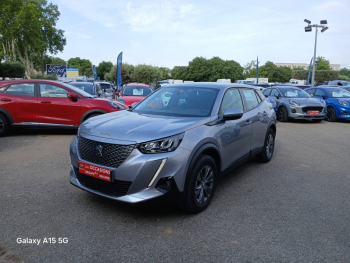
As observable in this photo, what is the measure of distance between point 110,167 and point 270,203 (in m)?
2.27

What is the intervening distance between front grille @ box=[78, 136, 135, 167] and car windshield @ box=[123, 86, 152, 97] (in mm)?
9821

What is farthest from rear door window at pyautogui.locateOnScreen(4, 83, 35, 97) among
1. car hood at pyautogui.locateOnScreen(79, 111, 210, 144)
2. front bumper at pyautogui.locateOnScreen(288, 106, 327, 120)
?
front bumper at pyautogui.locateOnScreen(288, 106, 327, 120)

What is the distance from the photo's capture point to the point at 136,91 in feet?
44.2

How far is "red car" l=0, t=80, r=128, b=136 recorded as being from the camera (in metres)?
8.41

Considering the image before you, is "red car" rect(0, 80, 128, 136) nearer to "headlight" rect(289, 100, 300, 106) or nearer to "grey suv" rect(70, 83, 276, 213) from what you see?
"grey suv" rect(70, 83, 276, 213)

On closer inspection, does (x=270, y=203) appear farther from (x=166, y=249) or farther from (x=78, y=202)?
(x=78, y=202)

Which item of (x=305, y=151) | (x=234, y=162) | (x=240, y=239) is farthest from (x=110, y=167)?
(x=305, y=151)

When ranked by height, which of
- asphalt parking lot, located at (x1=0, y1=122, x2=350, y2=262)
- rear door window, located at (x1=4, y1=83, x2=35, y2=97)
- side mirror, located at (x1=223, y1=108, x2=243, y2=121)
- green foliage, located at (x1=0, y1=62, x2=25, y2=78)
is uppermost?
green foliage, located at (x1=0, y1=62, x2=25, y2=78)

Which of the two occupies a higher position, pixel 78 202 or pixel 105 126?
pixel 105 126

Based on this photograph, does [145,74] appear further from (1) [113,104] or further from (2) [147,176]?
(2) [147,176]

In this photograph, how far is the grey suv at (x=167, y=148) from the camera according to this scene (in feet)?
10.7

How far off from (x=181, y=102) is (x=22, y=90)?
19.8 feet

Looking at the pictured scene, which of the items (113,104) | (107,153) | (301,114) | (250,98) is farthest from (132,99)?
(107,153)

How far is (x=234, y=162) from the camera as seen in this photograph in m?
4.62
